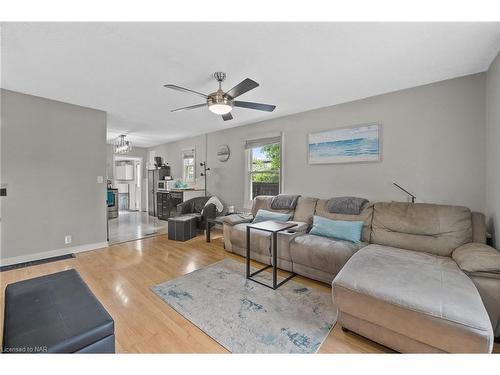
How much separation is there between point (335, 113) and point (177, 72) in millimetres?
2444

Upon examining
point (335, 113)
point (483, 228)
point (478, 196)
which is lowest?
point (483, 228)

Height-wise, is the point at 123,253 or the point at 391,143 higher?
the point at 391,143

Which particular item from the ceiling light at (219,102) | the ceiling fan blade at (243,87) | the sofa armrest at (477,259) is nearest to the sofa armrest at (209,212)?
the ceiling light at (219,102)

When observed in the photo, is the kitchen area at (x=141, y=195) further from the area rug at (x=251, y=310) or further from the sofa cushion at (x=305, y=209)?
the sofa cushion at (x=305, y=209)

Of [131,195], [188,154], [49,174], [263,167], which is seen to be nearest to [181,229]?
[263,167]

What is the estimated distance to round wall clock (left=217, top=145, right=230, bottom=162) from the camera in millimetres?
5000

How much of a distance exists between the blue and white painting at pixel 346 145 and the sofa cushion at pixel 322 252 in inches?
52.7

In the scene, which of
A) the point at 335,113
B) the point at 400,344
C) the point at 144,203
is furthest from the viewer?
the point at 144,203

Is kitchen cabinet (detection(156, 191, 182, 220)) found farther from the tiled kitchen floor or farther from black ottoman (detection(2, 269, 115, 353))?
black ottoman (detection(2, 269, 115, 353))

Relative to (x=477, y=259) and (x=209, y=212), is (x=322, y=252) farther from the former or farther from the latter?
(x=209, y=212)
